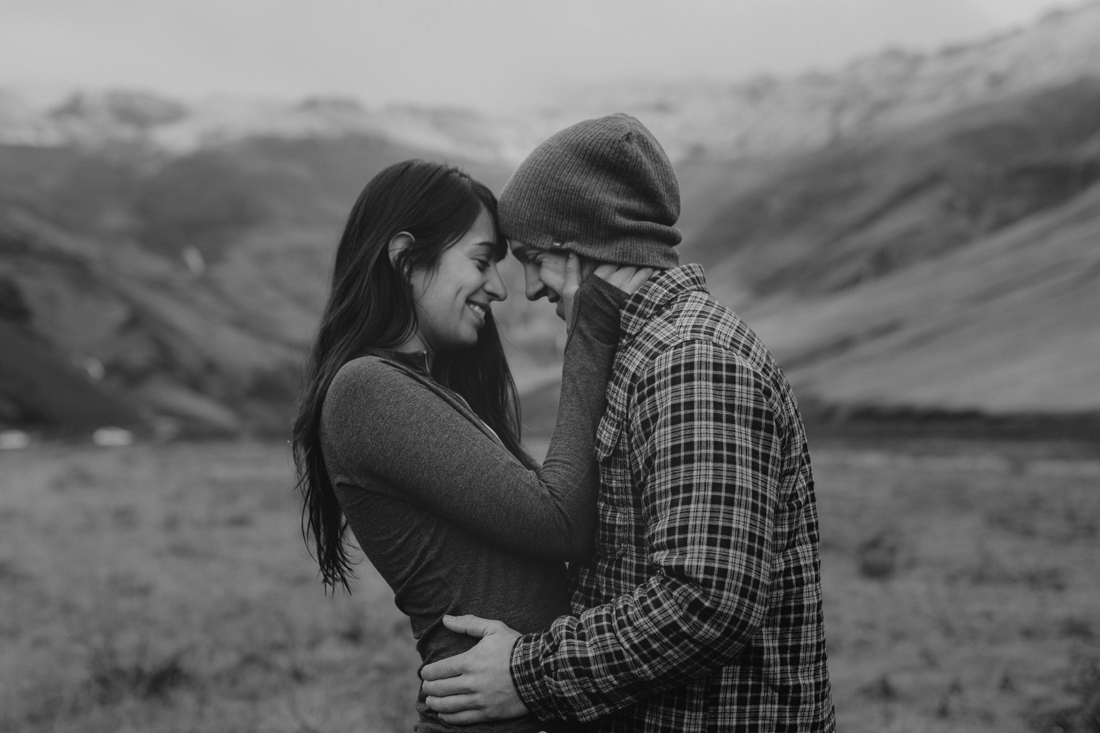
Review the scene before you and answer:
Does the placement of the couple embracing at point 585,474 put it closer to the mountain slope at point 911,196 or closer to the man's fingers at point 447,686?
the man's fingers at point 447,686

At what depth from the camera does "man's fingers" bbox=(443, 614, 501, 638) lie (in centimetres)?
283

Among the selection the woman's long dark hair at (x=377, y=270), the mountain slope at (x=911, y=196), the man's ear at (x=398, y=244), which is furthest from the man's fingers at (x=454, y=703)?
the mountain slope at (x=911, y=196)

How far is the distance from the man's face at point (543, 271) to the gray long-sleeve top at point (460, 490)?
148mm

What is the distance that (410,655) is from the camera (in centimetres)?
→ 837

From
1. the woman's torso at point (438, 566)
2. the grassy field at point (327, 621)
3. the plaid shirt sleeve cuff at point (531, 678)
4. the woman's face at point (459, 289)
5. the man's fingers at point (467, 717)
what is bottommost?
the grassy field at point (327, 621)

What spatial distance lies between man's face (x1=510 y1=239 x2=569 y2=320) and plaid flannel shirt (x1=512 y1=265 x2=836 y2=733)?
31 centimetres

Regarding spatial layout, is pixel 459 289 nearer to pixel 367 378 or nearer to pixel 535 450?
pixel 367 378

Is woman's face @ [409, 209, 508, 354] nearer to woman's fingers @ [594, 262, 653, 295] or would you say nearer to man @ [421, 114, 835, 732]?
man @ [421, 114, 835, 732]

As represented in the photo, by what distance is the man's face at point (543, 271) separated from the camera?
3.12 meters

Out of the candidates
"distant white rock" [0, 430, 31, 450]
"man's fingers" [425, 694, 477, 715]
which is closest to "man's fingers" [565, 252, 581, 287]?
"man's fingers" [425, 694, 477, 715]

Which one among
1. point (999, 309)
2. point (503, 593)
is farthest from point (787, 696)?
point (999, 309)

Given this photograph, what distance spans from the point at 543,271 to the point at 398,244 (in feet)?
1.77

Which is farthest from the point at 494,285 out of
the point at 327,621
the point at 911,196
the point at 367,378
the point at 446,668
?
the point at 911,196

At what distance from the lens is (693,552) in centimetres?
241
